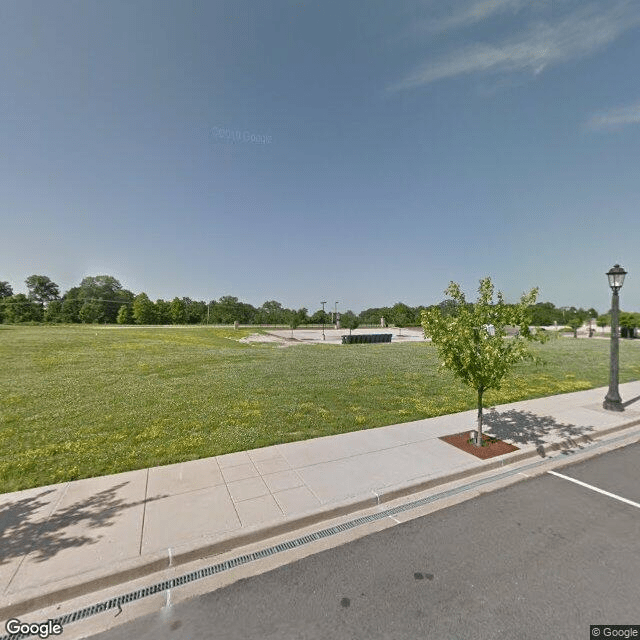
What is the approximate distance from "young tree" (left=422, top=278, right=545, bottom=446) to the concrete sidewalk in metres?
1.50

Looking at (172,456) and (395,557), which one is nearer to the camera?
(395,557)

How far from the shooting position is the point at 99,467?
5.25 metres

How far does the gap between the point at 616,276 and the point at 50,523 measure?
12.7m

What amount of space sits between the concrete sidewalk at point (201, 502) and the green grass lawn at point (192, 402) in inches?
25.2

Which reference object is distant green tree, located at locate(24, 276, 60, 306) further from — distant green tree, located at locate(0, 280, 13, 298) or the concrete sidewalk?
the concrete sidewalk

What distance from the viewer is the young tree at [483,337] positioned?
5.79 m

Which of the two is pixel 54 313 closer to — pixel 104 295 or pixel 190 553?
pixel 104 295

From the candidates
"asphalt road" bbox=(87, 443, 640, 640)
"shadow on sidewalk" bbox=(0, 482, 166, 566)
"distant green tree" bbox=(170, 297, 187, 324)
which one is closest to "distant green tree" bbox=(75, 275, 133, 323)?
"distant green tree" bbox=(170, 297, 187, 324)

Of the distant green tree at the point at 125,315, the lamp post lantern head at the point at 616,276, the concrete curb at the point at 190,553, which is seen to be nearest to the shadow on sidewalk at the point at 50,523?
the concrete curb at the point at 190,553

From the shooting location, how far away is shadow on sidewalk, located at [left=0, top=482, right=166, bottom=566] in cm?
344

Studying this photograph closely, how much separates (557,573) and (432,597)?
4.53 feet

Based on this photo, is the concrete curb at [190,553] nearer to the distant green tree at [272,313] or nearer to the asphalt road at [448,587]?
the asphalt road at [448,587]

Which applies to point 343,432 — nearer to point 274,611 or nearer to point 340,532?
point 340,532

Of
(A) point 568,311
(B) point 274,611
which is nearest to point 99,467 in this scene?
(B) point 274,611
